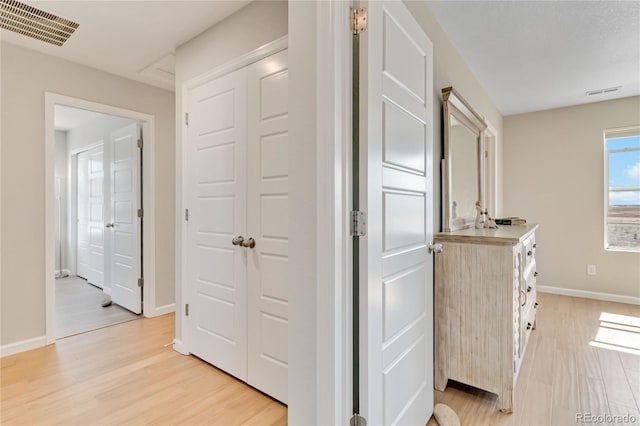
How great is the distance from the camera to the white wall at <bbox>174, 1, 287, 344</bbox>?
6.19ft

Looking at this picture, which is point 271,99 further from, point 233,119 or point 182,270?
point 182,270

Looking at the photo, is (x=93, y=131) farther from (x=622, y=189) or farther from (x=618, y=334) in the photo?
(x=622, y=189)

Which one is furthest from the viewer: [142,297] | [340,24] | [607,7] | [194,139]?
[142,297]

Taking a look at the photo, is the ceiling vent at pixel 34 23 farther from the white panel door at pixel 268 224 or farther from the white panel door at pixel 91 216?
the white panel door at pixel 91 216

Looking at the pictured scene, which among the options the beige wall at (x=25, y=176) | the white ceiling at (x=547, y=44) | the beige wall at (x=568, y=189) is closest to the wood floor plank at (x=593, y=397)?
the white ceiling at (x=547, y=44)

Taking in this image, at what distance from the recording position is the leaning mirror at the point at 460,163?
2131 mm

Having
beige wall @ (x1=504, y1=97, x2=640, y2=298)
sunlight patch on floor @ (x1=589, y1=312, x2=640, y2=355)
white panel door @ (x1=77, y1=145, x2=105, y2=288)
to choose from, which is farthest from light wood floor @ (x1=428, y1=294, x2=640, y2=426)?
white panel door @ (x1=77, y1=145, x2=105, y2=288)

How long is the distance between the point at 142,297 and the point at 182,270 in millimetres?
1251

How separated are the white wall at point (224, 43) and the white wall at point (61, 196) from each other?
4.22 meters

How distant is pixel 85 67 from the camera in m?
2.87

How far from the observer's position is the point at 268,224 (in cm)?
187

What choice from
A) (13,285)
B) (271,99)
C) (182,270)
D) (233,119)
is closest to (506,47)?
(271,99)

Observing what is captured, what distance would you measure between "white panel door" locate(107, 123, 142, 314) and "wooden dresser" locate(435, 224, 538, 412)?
2.97 metres

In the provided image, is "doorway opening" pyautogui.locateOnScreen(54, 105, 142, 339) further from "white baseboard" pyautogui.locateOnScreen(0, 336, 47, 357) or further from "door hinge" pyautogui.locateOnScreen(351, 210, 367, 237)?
"door hinge" pyautogui.locateOnScreen(351, 210, 367, 237)
